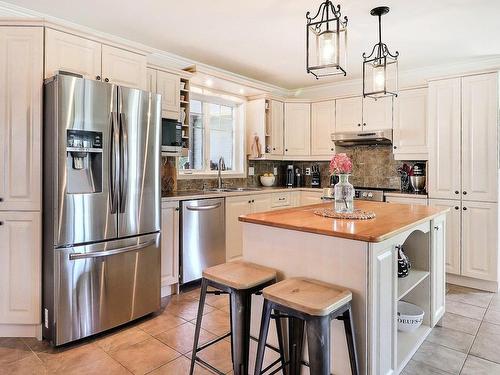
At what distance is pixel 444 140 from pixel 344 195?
2198mm

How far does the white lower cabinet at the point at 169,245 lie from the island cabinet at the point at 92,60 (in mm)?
1198

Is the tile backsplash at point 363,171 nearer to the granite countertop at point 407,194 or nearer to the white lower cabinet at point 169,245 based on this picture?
the granite countertop at point 407,194

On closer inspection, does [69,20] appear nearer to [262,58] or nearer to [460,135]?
[262,58]

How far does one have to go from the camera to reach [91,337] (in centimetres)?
253

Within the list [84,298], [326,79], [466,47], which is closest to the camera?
[84,298]

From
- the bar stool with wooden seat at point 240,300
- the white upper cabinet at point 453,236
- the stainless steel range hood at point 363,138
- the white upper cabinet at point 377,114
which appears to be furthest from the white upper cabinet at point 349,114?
the bar stool with wooden seat at point 240,300

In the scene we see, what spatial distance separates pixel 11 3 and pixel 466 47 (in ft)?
14.4

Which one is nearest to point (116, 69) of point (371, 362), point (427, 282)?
point (371, 362)

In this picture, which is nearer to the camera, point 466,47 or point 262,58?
point 466,47

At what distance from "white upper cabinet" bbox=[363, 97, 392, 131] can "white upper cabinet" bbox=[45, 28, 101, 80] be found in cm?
342

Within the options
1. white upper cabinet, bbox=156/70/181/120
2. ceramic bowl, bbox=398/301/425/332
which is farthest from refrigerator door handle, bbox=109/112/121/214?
ceramic bowl, bbox=398/301/425/332

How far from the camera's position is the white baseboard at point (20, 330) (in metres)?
2.52

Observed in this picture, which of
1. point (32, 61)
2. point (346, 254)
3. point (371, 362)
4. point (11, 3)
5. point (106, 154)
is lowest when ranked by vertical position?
point (371, 362)

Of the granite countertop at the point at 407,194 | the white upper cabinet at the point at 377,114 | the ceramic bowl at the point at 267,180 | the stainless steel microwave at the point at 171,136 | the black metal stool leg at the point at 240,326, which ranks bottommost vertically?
the black metal stool leg at the point at 240,326
